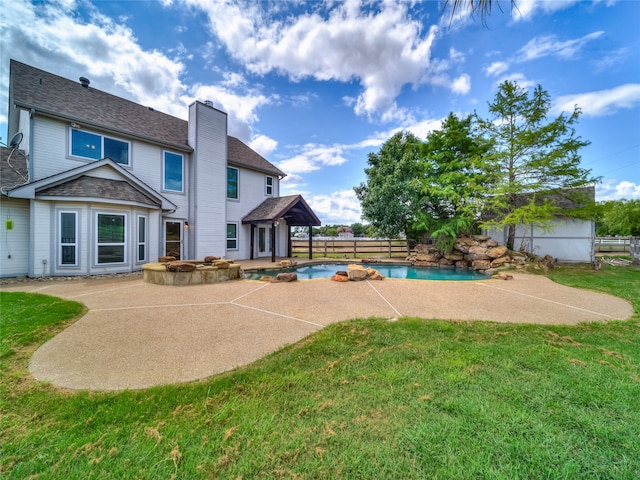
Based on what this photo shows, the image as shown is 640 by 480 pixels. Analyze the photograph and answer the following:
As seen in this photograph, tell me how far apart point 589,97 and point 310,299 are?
16.3 metres

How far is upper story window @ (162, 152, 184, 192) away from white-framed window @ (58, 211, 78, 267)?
3541 millimetres

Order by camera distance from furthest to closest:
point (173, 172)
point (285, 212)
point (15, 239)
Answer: point (285, 212) → point (173, 172) → point (15, 239)

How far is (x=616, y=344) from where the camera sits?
3.47 meters

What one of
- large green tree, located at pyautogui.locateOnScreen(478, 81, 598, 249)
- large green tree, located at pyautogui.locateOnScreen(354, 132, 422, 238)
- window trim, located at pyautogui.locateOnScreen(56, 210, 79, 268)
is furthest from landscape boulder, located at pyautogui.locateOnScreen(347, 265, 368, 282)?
window trim, located at pyautogui.locateOnScreen(56, 210, 79, 268)

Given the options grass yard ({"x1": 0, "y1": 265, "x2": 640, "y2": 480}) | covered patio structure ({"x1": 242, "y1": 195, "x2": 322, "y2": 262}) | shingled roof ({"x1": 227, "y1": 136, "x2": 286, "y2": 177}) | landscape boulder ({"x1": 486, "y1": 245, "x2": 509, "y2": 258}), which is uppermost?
shingled roof ({"x1": 227, "y1": 136, "x2": 286, "y2": 177})

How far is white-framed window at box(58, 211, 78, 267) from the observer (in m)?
8.00

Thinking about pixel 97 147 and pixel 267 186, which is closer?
pixel 97 147

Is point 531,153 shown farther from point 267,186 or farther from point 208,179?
point 208,179

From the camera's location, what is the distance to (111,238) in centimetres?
870

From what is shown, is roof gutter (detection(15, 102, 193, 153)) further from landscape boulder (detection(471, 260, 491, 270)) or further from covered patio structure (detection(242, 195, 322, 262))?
landscape boulder (detection(471, 260, 491, 270))

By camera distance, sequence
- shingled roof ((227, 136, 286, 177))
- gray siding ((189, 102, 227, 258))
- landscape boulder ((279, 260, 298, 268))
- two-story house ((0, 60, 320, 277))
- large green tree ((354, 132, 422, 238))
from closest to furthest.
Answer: two-story house ((0, 60, 320, 277))
gray siding ((189, 102, 227, 258))
landscape boulder ((279, 260, 298, 268))
shingled roof ((227, 136, 286, 177))
large green tree ((354, 132, 422, 238))

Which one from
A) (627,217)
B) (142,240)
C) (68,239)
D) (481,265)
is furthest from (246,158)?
(627,217)

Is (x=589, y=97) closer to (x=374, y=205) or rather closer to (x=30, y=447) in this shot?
(x=374, y=205)

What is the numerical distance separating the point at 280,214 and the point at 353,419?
1145 cm
